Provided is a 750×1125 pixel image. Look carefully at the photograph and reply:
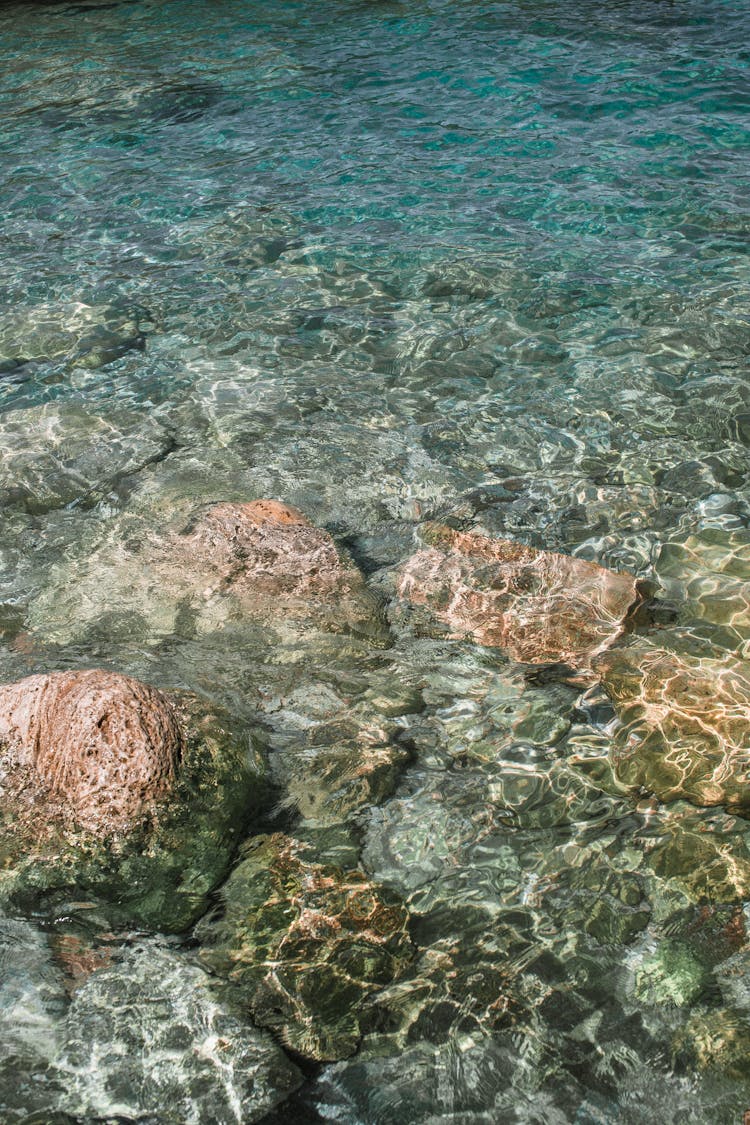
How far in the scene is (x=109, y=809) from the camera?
326 cm

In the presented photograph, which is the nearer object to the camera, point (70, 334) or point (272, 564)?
point (272, 564)

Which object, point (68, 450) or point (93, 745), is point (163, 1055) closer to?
point (93, 745)

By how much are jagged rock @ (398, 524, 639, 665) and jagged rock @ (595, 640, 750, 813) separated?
0.66 feet

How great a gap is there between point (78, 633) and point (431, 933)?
2.22 metres

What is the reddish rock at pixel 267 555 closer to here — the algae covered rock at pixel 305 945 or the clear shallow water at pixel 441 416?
the clear shallow water at pixel 441 416

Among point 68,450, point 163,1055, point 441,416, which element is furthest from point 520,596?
point 68,450

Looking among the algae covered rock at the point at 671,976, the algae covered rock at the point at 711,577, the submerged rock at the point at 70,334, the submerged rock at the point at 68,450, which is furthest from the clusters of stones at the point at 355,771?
the submerged rock at the point at 70,334

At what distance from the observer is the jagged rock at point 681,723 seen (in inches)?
141

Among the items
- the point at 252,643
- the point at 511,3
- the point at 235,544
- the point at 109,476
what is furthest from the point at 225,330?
the point at 511,3

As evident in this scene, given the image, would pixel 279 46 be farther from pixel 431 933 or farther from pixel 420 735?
pixel 431 933

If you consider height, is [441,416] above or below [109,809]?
below

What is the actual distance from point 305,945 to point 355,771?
→ 768mm

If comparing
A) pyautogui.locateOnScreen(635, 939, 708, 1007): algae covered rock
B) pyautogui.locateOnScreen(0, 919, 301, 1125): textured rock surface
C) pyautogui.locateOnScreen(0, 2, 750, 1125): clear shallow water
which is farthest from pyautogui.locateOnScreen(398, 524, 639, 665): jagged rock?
pyautogui.locateOnScreen(0, 919, 301, 1125): textured rock surface

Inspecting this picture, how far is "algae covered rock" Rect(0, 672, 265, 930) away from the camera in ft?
10.7
